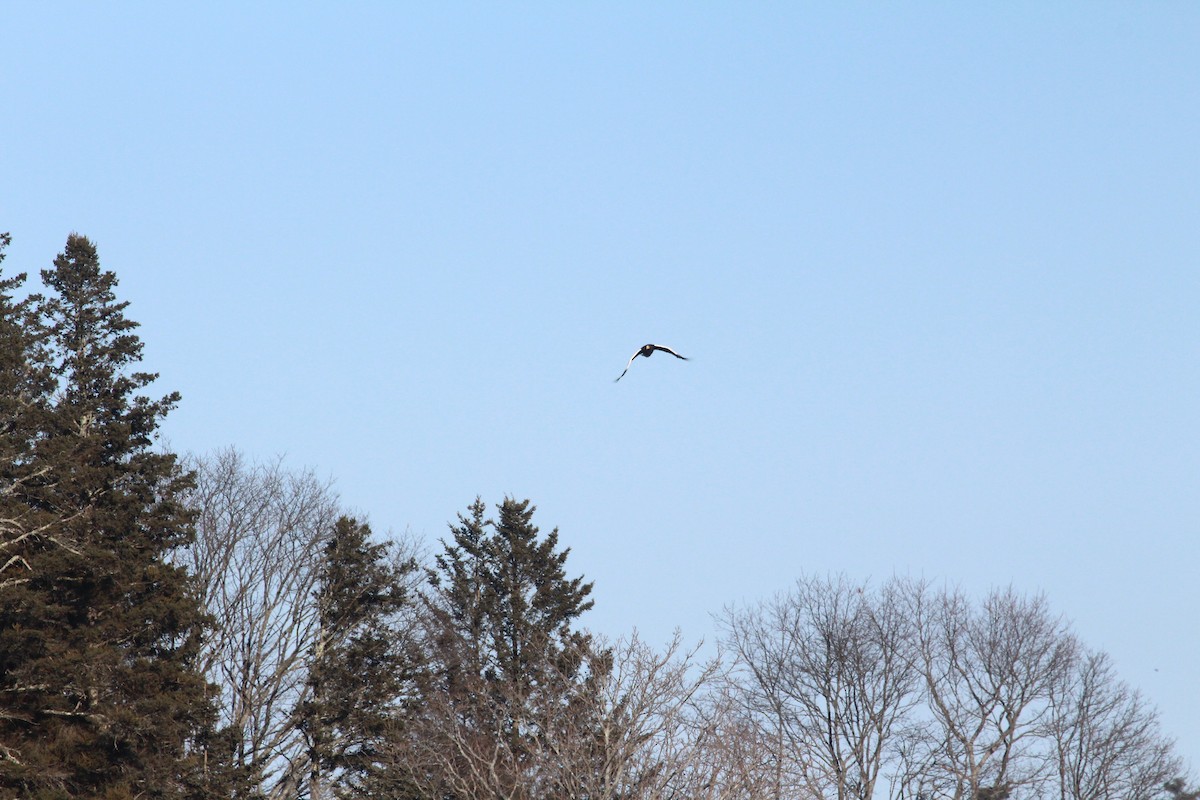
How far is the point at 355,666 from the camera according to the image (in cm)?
4828

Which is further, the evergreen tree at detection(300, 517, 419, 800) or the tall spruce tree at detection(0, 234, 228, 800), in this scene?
the evergreen tree at detection(300, 517, 419, 800)

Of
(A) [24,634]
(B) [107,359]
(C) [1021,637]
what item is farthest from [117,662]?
(C) [1021,637]

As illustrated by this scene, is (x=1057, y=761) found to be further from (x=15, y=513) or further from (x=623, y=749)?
(x=15, y=513)

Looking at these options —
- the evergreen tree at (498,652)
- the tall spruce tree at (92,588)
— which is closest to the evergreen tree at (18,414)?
the tall spruce tree at (92,588)

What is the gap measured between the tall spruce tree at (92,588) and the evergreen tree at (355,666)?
24.3ft

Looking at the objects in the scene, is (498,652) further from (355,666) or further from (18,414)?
(18,414)

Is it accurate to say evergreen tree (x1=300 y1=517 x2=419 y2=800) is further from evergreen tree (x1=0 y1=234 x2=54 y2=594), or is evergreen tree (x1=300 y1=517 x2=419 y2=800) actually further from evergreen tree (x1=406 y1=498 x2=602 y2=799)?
evergreen tree (x1=0 y1=234 x2=54 y2=594)

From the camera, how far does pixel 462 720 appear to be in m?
46.0

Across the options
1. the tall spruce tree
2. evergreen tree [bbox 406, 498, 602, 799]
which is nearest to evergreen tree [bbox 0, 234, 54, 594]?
the tall spruce tree

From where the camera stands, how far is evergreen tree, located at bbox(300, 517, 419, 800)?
46784 mm

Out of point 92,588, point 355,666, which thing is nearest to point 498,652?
point 355,666

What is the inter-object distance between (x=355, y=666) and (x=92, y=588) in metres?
14.3

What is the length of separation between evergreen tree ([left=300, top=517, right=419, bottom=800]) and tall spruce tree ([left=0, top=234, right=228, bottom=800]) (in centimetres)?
739

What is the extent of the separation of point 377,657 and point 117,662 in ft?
50.2
